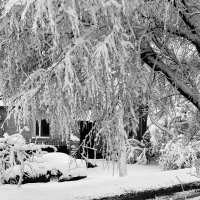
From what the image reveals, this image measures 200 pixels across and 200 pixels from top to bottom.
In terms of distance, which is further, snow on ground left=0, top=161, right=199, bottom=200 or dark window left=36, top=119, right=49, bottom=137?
dark window left=36, top=119, right=49, bottom=137

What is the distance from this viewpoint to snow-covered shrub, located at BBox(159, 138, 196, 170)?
61.2ft

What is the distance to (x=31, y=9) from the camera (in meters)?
4.85

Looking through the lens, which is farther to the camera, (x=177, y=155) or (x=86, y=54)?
(x=177, y=155)

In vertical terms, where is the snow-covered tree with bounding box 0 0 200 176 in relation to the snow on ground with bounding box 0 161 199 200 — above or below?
above

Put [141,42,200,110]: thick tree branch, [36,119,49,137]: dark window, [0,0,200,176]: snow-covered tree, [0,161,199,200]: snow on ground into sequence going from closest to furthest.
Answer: [0,0,200,176]: snow-covered tree → [141,42,200,110]: thick tree branch → [0,161,199,200]: snow on ground → [36,119,49,137]: dark window

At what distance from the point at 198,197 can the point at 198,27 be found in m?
5.11

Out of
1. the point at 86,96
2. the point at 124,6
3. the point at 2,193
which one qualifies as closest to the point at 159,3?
the point at 124,6

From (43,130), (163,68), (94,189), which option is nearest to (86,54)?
(163,68)

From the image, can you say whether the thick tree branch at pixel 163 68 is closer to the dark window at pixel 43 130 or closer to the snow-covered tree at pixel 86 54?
the snow-covered tree at pixel 86 54

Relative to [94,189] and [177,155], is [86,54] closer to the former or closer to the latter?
[94,189]

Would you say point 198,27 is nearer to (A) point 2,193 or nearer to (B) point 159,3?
(B) point 159,3

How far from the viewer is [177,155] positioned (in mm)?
19594

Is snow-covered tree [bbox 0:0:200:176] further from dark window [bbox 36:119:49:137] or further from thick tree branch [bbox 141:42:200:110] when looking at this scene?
dark window [bbox 36:119:49:137]

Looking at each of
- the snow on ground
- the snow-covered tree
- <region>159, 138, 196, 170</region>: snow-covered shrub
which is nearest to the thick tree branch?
the snow-covered tree
